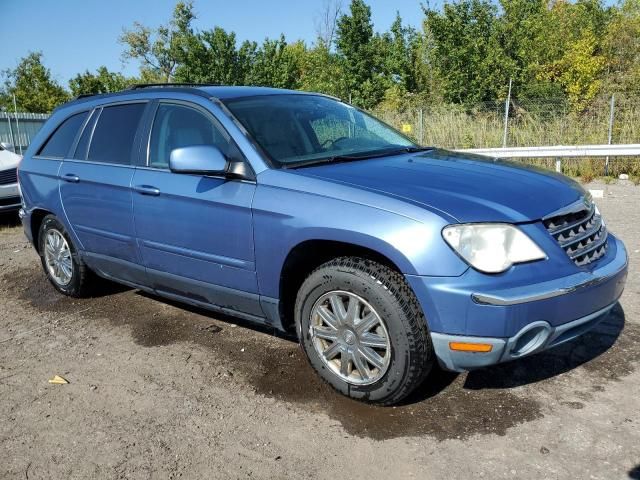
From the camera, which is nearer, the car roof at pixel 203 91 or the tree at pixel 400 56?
the car roof at pixel 203 91

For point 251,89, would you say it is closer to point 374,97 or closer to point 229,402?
point 229,402

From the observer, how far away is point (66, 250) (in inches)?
203

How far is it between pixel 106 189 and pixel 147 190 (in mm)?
568

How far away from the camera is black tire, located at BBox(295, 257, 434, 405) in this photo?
2.86 m

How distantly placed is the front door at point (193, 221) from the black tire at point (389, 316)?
0.56 m

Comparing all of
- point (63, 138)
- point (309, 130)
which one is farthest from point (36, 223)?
point (309, 130)

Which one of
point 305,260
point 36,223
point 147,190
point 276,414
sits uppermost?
point 147,190

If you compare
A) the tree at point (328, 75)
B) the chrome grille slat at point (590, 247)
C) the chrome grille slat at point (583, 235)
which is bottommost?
the chrome grille slat at point (590, 247)

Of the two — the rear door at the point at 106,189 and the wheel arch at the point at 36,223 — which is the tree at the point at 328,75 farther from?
the rear door at the point at 106,189

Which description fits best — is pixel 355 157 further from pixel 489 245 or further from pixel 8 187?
pixel 8 187

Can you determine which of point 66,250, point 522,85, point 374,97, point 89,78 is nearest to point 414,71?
point 374,97

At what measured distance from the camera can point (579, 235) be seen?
3.04 meters

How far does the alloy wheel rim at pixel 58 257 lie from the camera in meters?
5.17

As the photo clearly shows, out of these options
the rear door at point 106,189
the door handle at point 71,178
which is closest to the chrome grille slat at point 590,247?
the rear door at point 106,189
